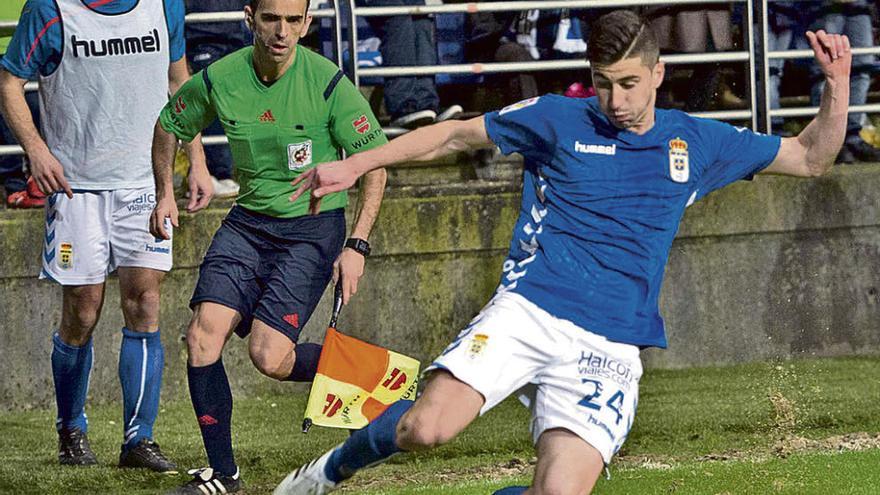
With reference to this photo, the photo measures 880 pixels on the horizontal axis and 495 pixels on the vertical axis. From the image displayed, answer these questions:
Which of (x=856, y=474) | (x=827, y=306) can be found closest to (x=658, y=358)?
(x=827, y=306)

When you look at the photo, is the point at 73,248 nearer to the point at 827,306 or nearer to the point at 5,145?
the point at 5,145

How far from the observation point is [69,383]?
8281 millimetres

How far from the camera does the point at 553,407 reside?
5559 millimetres

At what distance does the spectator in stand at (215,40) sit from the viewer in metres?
10.1

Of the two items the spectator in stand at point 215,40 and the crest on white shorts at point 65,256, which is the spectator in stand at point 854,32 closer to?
the spectator in stand at point 215,40

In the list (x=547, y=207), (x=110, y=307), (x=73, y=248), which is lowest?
(x=110, y=307)

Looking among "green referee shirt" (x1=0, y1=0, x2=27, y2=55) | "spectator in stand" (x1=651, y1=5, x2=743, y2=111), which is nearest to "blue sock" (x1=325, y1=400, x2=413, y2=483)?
"green referee shirt" (x1=0, y1=0, x2=27, y2=55)

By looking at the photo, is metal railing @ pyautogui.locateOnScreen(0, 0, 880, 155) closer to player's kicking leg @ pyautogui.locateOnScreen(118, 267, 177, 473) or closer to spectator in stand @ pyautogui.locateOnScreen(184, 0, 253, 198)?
spectator in stand @ pyautogui.locateOnScreen(184, 0, 253, 198)

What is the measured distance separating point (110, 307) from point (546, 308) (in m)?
4.74

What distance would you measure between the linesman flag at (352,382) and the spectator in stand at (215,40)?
2.81 m

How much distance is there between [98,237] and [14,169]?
7.08 feet

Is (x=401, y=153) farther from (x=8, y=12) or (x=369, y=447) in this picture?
(x=8, y=12)

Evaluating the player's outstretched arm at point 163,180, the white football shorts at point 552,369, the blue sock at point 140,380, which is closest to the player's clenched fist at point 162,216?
the player's outstretched arm at point 163,180

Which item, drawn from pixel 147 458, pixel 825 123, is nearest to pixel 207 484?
pixel 147 458
